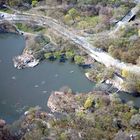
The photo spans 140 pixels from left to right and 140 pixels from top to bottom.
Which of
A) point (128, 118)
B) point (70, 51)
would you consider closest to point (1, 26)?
point (70, 51)

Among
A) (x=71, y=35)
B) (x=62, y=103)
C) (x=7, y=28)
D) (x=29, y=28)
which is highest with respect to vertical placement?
(x=71, y=35)

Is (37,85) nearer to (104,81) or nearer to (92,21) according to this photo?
(104,81)

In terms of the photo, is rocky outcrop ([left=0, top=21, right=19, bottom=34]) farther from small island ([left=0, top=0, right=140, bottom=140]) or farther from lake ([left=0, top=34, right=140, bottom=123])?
lake ([left=0, top=34, right=140, bottom=123])

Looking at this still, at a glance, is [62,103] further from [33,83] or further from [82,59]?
[82,59]

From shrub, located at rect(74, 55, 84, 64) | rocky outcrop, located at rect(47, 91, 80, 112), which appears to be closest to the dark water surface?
shrub, located at rect(74, 55, 84, 64)

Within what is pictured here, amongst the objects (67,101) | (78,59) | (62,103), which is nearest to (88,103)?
(67,101)
